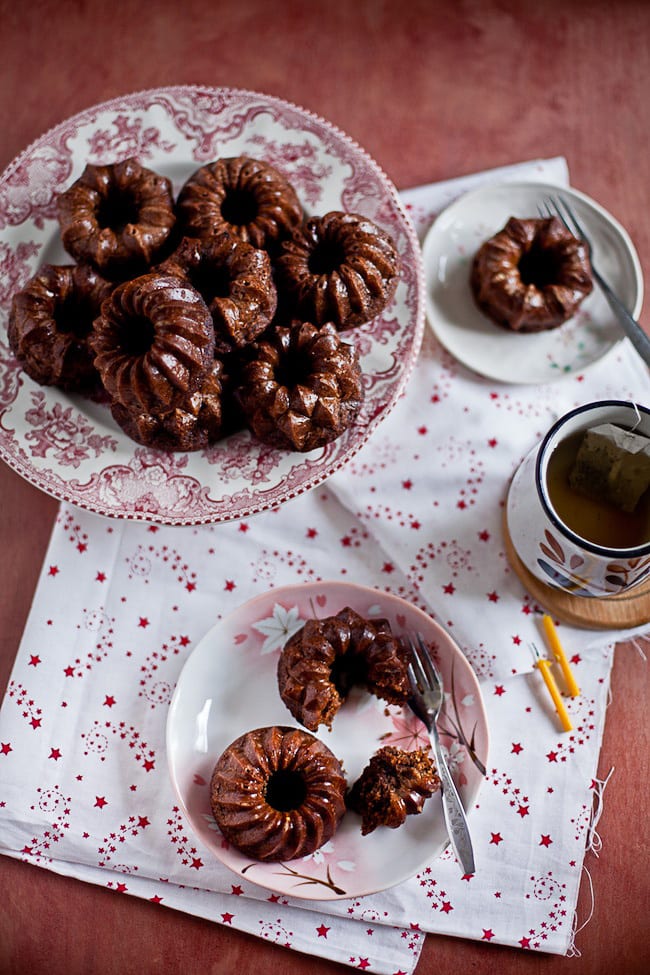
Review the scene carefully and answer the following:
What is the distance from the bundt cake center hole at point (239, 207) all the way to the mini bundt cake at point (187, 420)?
30cm

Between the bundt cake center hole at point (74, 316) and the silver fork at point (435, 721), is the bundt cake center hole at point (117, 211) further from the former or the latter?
the silver fork at point (435, 721)

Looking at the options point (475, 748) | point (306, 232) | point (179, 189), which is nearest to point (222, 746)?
point (475, 748)

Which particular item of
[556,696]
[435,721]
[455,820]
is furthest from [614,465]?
[455,820]

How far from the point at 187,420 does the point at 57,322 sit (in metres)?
0.32

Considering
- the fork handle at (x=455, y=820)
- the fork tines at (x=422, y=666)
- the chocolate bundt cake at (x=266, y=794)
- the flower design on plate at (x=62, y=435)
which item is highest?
the flower design on plate at (x=62, y=435)

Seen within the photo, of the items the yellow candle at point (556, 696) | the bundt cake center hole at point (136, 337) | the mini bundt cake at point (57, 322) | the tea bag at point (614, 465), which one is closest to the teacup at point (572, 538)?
the tea bag at point (614, 465)

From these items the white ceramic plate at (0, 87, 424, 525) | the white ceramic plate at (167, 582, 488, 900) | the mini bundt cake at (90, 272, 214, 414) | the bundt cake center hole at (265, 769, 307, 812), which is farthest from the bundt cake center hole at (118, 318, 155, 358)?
the bundt cake center hole at (265, 769, 307, 812)

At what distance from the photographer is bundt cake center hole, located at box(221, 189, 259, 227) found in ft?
5.57

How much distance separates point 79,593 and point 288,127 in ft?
3.24

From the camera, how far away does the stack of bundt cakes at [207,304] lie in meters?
1.49

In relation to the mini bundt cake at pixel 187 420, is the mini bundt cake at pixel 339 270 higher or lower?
higher

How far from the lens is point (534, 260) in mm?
1907

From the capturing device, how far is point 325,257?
1692 mm

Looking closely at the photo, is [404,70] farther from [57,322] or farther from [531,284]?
[57,322]
